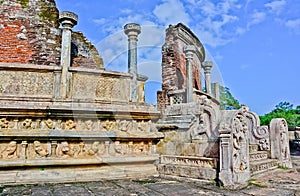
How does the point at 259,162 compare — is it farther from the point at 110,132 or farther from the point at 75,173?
the point at 75,173

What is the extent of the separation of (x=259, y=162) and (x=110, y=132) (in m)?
3.29

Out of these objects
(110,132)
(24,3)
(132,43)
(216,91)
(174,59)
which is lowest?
(110,132)

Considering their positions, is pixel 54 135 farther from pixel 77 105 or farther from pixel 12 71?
pixel 12 71

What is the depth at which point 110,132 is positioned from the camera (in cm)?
555

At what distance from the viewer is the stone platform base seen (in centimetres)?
473

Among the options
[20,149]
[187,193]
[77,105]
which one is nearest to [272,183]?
[187,193]

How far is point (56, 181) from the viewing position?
4891 millimetres

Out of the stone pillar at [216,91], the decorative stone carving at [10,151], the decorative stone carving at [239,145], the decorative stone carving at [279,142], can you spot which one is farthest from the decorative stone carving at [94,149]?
the stone pillar at [216,91]

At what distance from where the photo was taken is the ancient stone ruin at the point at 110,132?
4719 millimetres

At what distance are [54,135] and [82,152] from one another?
677 millimetres

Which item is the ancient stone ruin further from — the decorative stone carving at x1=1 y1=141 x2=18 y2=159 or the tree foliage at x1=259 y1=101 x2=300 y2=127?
the tree foliage at x1=259 y1=101 x2=300 y2=127

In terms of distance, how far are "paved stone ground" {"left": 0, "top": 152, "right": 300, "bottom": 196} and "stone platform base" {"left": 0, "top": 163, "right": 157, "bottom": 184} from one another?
0.78 ft

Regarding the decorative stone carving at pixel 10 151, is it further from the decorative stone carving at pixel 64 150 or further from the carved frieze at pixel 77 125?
the decorative stone carving at pixel 64 150

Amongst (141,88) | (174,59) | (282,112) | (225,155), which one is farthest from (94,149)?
(282,112)
